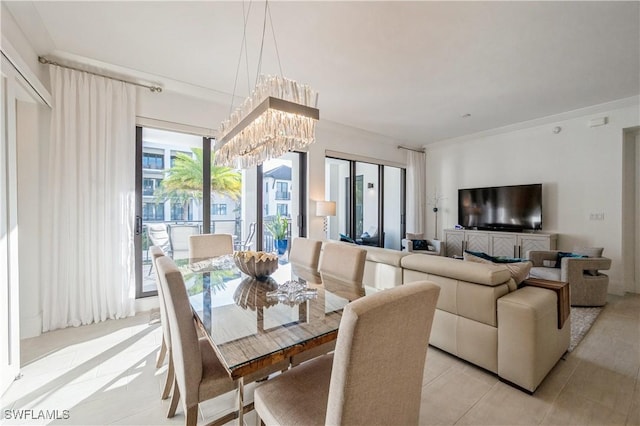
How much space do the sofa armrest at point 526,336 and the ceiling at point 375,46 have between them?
7.12 feet

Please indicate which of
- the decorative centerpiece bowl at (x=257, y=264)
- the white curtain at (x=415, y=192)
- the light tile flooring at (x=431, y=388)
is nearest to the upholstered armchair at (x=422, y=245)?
the white curtain at (x=415, y=192)

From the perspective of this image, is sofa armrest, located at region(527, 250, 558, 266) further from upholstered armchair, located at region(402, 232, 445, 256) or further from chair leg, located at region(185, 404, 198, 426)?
chair leg, located at region(185, 404, 198, 426)

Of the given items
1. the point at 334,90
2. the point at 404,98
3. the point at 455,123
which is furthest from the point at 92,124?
the point at 455,123

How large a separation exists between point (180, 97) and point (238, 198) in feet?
5.18

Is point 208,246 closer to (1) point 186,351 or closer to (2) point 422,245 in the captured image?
(1) point 186,351

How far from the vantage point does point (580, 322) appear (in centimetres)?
288

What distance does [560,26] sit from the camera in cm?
226

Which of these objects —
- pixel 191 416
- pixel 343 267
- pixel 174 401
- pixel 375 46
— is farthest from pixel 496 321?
pixel 375 46

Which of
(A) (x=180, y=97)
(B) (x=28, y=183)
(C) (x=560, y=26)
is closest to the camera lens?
(C) (x=560, y=26)

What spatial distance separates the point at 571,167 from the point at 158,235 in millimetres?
6262

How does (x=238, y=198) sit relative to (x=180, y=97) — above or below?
below

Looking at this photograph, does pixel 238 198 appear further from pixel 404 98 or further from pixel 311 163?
pixel 404 98

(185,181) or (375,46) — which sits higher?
(375,46)

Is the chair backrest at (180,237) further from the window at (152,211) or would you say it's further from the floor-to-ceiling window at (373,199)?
the floor-to-ceiling window at (373,199)
